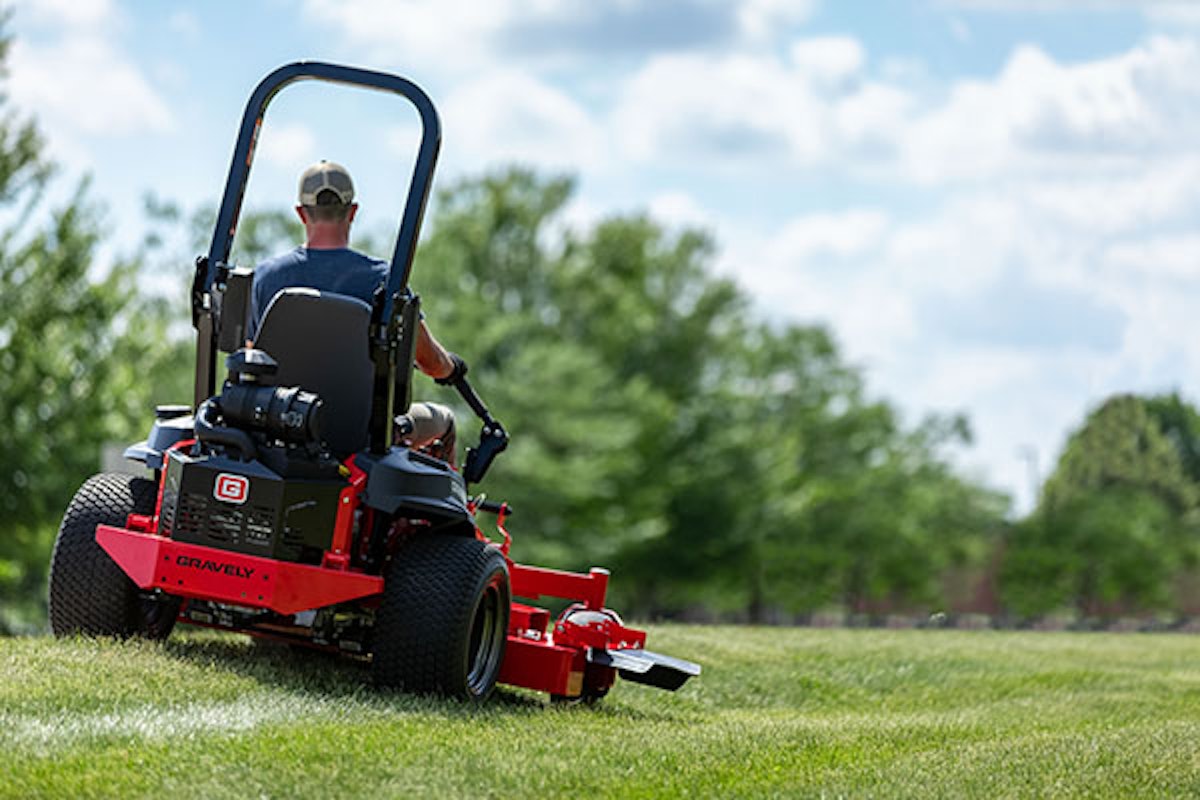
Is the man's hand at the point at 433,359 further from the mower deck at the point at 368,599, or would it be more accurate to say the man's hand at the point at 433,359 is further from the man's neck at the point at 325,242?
the mower deck at the point at 368,599

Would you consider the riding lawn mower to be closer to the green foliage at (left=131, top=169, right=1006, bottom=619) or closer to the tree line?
the tree line

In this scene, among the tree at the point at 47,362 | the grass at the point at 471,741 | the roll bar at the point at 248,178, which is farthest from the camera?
the tree at the point at 47,362

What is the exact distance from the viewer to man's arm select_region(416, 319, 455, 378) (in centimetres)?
836

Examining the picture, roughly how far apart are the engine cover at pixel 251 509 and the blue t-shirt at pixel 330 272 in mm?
826

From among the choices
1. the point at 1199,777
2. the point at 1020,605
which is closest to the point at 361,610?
the point at 1199,777

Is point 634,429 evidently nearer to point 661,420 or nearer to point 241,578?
point 661,420

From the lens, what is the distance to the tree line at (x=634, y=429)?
31.2 m

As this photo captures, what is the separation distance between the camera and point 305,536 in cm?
780

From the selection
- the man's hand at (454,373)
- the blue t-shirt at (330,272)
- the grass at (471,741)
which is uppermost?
the blue t-shirt at (330,272)

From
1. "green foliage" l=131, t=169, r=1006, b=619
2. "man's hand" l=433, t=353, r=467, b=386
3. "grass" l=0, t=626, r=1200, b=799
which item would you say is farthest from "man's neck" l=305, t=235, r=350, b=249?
"green foliage" l=131, t=169, r=1006, b=619

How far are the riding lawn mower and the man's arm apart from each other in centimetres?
31

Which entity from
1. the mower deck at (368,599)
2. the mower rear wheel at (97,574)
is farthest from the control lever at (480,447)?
the mower rear wheel at (97,574)

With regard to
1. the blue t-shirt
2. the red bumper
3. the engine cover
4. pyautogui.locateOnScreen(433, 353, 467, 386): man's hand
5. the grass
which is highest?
the blue t-shirt

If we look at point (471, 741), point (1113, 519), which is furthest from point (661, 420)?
point (471, 741)
